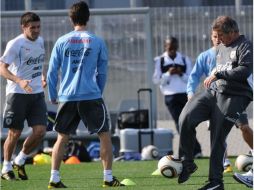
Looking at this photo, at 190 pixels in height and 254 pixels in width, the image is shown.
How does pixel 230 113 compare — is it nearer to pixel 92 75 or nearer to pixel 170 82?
pixel 92 75

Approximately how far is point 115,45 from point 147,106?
1.39m

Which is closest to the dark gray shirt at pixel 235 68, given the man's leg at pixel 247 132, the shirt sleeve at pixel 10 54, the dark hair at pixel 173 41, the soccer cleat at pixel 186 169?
the soccer cleat at pixel 186 169

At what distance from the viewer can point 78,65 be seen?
440 inches

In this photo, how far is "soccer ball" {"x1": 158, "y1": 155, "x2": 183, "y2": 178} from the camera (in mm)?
11905

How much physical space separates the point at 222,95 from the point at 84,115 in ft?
6.07

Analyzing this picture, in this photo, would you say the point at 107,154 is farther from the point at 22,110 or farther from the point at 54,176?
the point at 22,110

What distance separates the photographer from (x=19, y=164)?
1281 cm

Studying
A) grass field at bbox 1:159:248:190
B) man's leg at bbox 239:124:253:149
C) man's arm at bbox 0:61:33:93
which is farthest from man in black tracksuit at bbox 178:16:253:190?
man's leg at bbox 239:124:253:149

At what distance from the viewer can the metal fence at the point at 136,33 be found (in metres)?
19.5

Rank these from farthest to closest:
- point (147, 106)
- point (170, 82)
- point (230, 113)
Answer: point (147, 106)
point (170, 82)
point (230, 113)

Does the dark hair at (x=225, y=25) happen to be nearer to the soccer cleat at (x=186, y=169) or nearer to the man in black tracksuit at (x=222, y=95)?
the man in black tracksuit at (x=222, y=95)

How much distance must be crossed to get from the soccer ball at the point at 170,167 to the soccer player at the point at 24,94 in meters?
1.80

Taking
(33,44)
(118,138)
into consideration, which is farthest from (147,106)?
(33,44)

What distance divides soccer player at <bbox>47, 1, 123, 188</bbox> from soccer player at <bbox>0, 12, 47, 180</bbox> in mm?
1673
